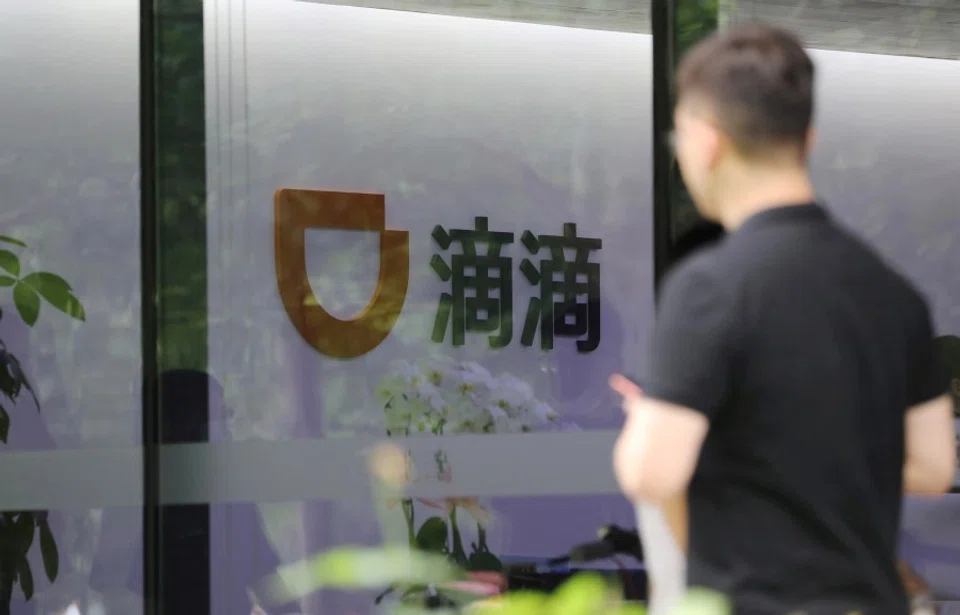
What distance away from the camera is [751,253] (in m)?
1.36

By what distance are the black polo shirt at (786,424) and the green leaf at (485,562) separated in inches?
106

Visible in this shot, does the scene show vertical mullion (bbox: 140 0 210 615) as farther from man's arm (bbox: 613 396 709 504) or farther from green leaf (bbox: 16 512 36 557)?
man's arm (bbox: 613 396 709 504)

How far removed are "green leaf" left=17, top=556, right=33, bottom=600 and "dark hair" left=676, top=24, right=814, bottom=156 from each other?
335 cm

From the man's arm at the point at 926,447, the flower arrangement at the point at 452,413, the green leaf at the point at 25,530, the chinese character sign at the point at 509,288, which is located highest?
the chinese character sign at the point at 509,288

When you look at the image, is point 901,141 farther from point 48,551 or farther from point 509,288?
point 48,551

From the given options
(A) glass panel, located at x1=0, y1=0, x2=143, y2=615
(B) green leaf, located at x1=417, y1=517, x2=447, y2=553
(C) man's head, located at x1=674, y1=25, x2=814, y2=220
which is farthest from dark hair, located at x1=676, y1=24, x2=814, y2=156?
(A) glass panel, located at x1=0, y1=0, x2=143, y2=615

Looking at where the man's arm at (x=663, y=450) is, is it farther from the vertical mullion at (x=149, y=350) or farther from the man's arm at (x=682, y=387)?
the vertical mullion at (x=149, y=350)

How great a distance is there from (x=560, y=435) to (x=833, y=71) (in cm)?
131

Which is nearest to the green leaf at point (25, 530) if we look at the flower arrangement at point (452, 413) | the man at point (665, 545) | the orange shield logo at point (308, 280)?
the orange shield logo at point (308, 280)

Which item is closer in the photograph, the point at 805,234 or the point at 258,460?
the point at 805,234

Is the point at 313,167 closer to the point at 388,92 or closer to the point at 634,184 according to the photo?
the point at 388,92

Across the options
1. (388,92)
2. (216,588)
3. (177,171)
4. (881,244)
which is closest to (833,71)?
(881,244)

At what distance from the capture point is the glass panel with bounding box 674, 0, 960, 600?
4.07m

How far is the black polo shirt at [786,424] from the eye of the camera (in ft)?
4.40
